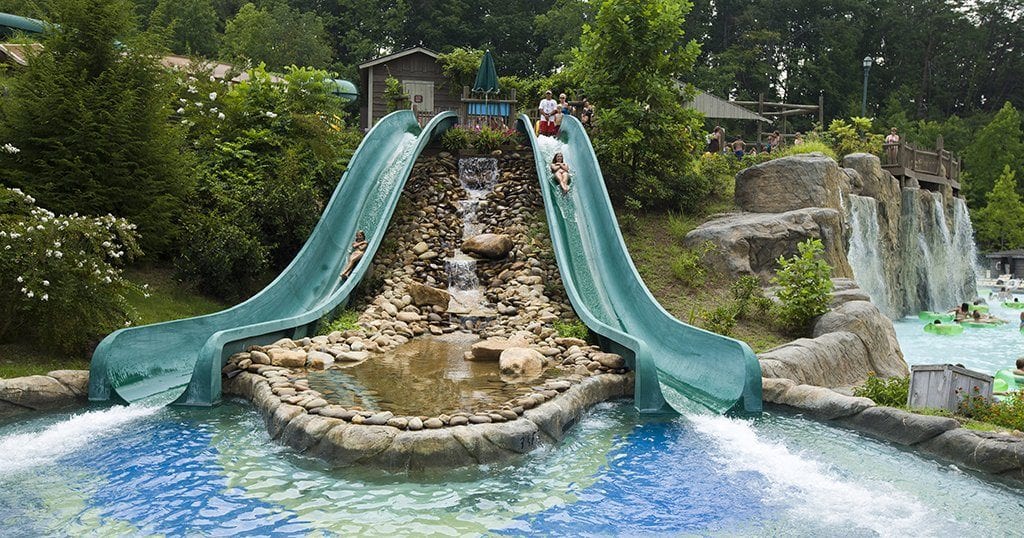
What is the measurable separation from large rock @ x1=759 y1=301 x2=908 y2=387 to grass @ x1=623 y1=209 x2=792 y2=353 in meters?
0.70

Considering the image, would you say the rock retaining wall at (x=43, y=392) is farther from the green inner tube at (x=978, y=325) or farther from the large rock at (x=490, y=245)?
the green inner tube at (x=978, y=325)

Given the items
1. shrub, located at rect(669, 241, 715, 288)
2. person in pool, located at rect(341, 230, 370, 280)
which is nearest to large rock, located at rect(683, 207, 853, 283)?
shrub, located at rect(669, 241, 715, 288)

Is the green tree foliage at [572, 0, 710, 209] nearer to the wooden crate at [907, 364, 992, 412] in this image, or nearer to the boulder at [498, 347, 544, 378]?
the boulder at [498, 347, 544, 378]

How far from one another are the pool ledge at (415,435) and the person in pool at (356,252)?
399cm

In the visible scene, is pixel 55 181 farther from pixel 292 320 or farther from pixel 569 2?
pixel 569 2

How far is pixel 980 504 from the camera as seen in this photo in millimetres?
5145

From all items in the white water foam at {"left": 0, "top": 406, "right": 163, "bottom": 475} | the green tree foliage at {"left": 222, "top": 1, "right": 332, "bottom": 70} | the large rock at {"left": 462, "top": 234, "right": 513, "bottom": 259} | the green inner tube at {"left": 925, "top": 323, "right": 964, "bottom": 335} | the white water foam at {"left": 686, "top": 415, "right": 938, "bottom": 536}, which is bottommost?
the green inner tube at {"left": 925, "top": 323, "right": 964, "bottom": 335}

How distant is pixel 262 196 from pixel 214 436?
232 inches

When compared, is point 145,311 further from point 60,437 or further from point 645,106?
point 645,106

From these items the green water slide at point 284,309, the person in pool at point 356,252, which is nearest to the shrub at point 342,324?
the green water slide at point 284,309

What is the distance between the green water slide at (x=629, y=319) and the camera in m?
7.30

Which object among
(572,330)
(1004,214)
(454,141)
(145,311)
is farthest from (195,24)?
(1004,214)

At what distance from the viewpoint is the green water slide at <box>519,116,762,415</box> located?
24.0 feet

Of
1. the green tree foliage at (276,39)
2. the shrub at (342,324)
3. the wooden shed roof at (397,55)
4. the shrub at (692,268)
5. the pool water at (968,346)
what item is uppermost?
the green tree foliage at (276,39)
